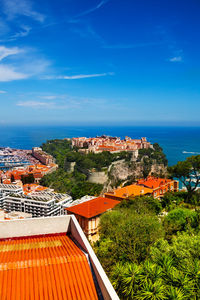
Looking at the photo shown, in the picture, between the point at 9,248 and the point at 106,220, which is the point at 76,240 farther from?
the point at 106,220

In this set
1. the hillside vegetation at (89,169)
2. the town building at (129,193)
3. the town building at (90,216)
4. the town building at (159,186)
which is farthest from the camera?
the hillside vegetation at (89,169)

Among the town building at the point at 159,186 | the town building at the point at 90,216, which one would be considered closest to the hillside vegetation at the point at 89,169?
the town building at the point at 159,186

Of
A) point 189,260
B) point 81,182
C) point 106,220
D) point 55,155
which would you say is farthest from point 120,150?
point 189,260

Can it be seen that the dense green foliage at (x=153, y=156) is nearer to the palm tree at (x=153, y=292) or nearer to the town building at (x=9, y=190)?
the town building at (x=9, y=190)

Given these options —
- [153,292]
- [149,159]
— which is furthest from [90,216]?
[149,159]

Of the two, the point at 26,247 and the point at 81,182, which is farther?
the point at 81,182

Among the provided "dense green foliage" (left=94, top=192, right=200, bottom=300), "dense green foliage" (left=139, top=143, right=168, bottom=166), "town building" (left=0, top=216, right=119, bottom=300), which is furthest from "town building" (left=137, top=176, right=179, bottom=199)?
"town building" (left=0, top=216, right=119, bottom=300)
